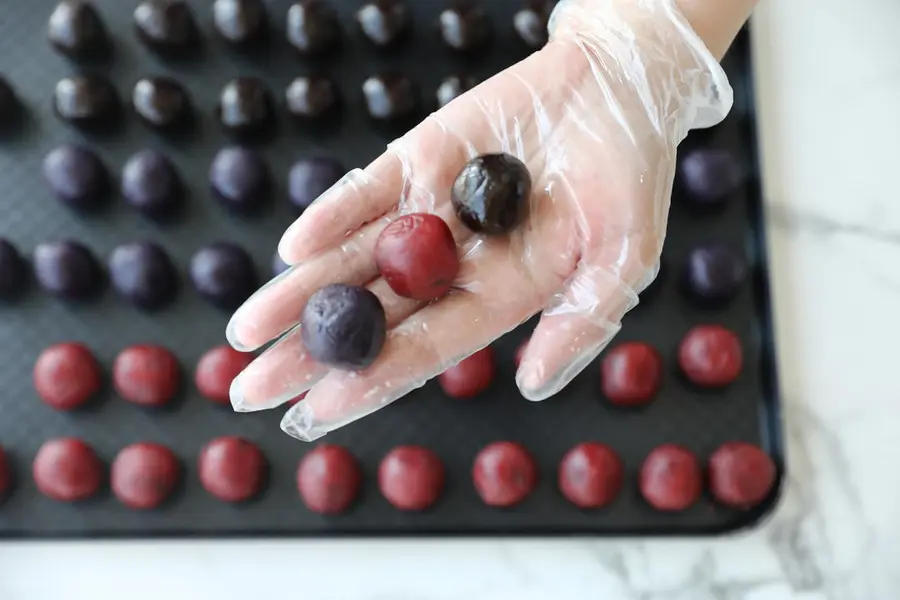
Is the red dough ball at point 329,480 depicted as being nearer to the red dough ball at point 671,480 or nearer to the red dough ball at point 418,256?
the red dough ball at point 418,256


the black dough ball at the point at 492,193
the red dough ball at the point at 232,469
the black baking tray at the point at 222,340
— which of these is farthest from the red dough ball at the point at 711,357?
the red dough ball at the point at 232,469

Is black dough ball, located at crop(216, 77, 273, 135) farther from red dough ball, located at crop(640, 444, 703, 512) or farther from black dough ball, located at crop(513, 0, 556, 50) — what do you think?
red dough ball, located at crop(640, 444, 703, 512)

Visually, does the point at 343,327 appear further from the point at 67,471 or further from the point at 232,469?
the point at 67,471

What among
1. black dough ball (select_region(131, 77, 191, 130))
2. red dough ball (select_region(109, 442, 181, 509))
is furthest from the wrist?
red dough ball (select_region(109, 442, 181, 509))

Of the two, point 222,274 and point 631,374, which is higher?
point 222,274

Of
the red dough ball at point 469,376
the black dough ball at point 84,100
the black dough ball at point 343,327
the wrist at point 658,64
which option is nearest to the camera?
the black dough ball at point 343,327

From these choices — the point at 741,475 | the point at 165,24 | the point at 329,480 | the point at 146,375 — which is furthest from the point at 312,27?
the point at 741,475
